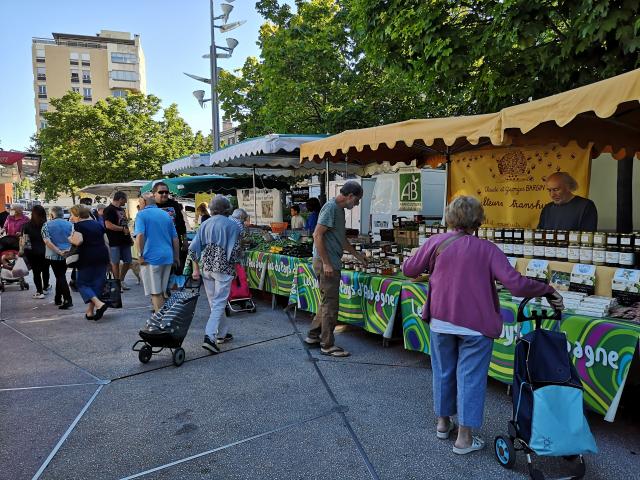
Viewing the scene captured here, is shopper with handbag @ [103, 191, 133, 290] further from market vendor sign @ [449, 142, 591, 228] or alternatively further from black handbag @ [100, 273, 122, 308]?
market vendor sign @ [449, 142, 591, 228]

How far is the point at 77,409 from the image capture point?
3.72 m

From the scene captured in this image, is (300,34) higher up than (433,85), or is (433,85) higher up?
(300,34)

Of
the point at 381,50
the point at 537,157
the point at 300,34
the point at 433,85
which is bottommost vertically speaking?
the point at 537,157

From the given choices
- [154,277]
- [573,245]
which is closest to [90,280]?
[154,277]

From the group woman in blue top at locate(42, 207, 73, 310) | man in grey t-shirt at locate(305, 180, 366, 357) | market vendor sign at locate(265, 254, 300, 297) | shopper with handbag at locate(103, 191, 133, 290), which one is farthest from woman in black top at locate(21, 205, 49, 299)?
man in grey t-shirt at locate(305, 180, 366, 357)

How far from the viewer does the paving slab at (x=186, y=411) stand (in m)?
2.99

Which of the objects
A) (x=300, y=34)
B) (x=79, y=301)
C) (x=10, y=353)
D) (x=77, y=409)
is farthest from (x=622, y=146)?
(x=300, y=34)

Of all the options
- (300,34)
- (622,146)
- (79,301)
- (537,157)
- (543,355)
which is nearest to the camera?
(543,355)

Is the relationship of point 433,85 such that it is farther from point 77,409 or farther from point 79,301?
point 79,301

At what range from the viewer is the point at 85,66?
7662cm

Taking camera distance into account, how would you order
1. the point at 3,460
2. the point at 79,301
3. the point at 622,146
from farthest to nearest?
the point at 79,301 < the point at 622,146 < the point at 3,460

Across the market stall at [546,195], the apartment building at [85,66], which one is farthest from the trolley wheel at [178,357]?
the apartment building at [85,66]

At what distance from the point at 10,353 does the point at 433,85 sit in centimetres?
648

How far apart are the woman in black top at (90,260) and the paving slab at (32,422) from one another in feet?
8.78
